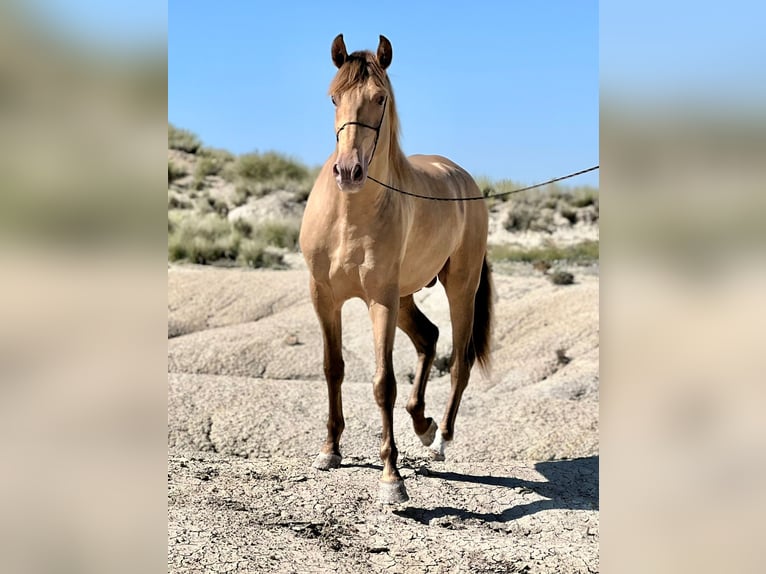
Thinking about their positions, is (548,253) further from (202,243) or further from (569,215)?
(202,243)

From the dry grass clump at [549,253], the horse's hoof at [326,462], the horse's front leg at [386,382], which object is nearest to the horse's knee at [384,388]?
the horse's front leg at [386,382]

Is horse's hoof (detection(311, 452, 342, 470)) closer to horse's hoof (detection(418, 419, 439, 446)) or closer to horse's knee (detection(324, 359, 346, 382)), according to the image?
horse's knee (detection(324, 359, 346, 382))

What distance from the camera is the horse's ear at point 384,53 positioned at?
462 centimetres

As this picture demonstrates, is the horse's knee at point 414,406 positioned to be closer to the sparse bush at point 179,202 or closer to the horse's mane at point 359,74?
the horse's mane at point 359,74

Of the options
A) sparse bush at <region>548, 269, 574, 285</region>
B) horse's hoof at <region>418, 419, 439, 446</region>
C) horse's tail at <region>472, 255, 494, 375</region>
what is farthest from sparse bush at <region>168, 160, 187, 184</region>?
horse's hoof at <region>418, 419, 439, 446</region>

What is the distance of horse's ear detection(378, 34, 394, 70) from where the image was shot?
182 inches

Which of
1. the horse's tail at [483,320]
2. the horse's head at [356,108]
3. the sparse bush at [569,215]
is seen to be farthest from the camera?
the sparse bush at [569,215]

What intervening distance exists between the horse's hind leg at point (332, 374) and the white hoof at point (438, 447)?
0.78m

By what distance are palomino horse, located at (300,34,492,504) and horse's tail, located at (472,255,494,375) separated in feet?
1.15

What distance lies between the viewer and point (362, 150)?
4.27 meters
